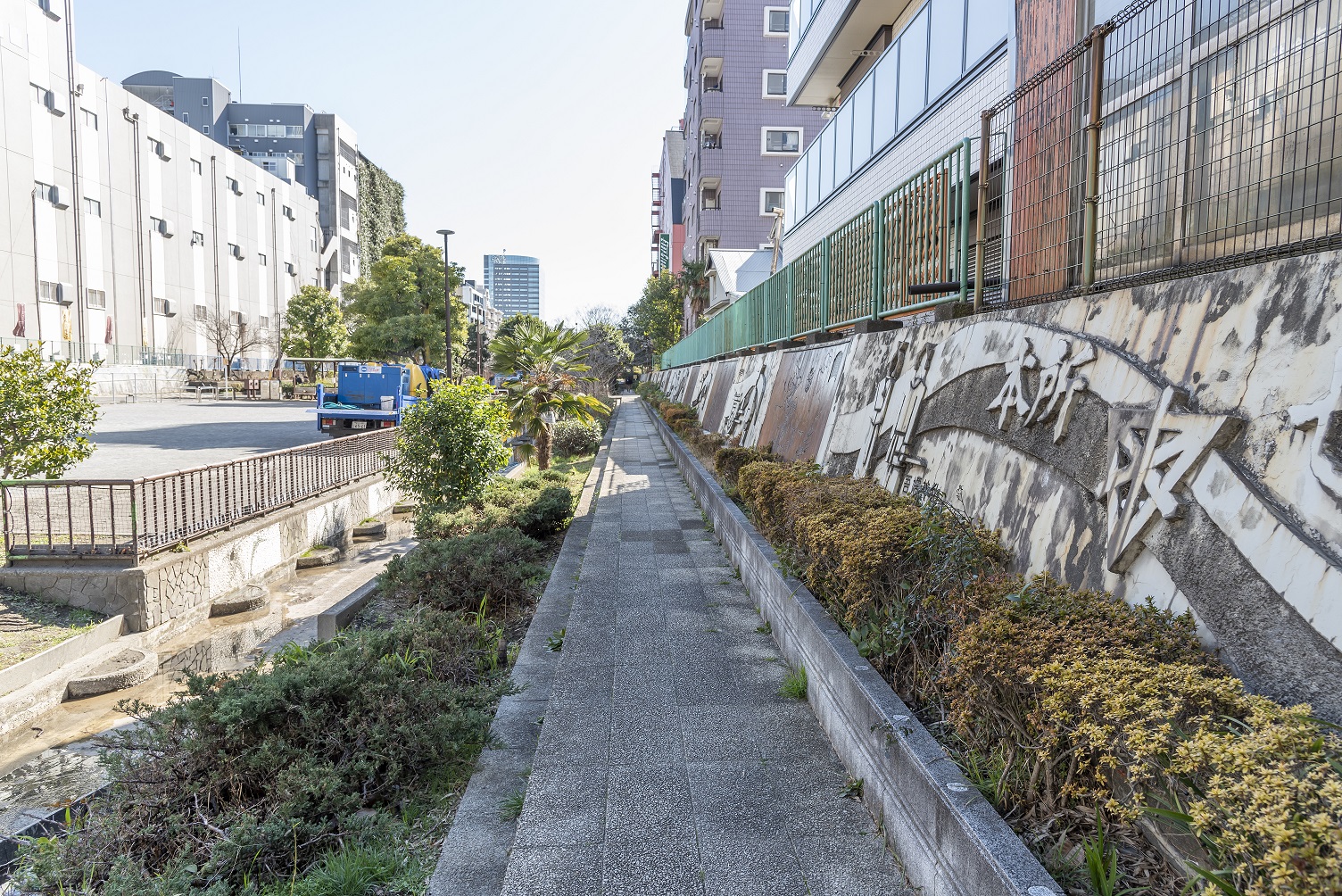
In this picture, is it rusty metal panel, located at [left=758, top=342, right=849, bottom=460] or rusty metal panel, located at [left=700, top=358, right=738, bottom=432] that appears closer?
rusty metal panel, located at [left=758, top=342, right=849, bottom=460]

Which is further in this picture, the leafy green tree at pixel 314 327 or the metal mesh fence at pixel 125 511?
the leafy green tree at pixel 314 327

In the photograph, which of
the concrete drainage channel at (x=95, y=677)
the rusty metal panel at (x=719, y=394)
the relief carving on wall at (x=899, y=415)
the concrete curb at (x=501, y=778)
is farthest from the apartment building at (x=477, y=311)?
the concrete curb at (x=501, y=778)

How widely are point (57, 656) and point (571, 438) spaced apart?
46.9ft

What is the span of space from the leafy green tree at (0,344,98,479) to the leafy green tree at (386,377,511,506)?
12.5 feet

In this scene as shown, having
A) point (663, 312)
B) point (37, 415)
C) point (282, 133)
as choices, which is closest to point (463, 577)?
point (37, 415)

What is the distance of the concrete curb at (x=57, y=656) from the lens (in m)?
6.88

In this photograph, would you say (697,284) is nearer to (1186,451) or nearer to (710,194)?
(710,194)

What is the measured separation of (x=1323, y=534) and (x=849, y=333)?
6.51 m

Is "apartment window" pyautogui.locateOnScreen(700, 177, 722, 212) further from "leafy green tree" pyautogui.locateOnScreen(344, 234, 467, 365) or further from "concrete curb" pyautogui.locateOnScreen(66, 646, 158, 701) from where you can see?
"concrete curb" pyautogui.locateOnScreen(66, 646, 158, 701)

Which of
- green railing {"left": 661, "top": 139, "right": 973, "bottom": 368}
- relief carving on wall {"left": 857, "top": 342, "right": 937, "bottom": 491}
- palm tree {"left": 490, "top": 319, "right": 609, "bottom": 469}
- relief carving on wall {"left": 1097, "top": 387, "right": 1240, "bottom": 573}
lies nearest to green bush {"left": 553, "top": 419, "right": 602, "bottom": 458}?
palm tree {"left": 490, "top": 319, "right": 609, "bottom": 469}

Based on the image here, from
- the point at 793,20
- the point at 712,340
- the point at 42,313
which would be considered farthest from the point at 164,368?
the point at 793,20

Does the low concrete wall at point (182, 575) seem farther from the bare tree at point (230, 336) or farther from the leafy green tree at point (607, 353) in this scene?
the bare tree at point (230, 336)

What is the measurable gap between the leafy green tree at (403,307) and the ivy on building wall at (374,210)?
103ft

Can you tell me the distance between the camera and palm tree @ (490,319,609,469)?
1437 centimetres
